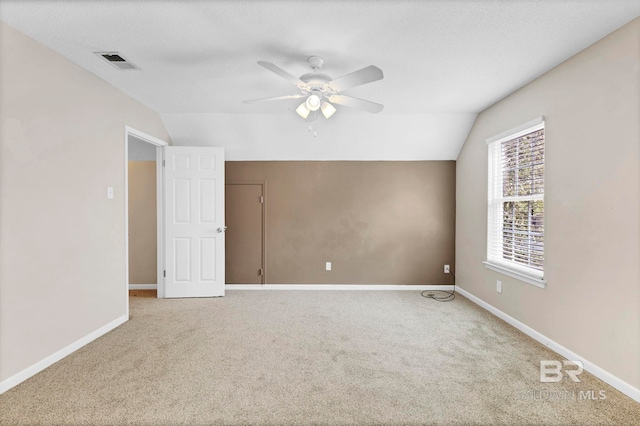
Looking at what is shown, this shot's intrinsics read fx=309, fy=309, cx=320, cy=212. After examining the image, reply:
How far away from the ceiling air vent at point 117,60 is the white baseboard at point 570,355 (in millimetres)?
4335

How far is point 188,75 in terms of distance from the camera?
114 inches

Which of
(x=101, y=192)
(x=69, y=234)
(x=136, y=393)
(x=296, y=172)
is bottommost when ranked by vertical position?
(x=136, y=393)

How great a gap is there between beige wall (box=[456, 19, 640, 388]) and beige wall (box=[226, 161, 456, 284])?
1629 millimetres

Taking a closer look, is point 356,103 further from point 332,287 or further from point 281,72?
point 332,287

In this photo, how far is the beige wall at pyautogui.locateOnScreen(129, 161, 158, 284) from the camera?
475cm

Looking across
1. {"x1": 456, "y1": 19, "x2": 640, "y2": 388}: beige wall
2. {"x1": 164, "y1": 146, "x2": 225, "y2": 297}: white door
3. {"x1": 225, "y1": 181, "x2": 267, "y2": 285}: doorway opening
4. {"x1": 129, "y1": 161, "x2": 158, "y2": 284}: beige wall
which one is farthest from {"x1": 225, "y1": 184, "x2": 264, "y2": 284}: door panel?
{"x1": 456, "y1": 19, "x2": 640, "y2": 388}: beige wall

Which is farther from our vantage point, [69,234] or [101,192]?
[101,192]

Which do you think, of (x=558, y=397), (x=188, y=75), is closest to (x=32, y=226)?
(x=188, y=75)

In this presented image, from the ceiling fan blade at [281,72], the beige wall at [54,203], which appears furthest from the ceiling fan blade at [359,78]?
the beige wall at [54,203]

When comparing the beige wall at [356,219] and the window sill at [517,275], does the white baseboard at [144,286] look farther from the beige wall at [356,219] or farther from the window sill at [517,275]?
the window sill at [517,275]

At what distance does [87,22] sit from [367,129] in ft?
10.3

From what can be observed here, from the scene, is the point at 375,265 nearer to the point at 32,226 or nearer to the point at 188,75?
the point at 188,75

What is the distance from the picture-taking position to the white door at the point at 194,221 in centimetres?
420

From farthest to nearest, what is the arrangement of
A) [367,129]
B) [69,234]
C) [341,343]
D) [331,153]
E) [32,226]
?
1. [331,153]
2. [367,129]
3. [341,343]
4. [69,234]
5. [32,226]
